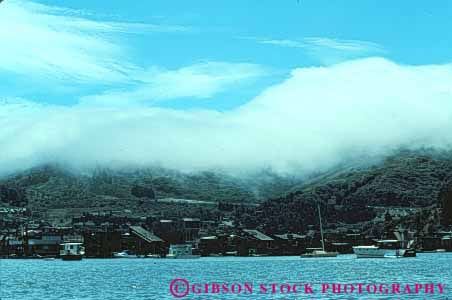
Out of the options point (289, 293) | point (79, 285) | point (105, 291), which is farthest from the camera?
point (79, 285)

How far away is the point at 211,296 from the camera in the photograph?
7962 cm

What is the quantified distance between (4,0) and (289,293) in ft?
207

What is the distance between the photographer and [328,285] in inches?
3797

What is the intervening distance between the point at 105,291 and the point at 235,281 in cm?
2213

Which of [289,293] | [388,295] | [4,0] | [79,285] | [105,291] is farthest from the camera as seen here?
[79,285]

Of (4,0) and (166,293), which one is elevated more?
(4,0)

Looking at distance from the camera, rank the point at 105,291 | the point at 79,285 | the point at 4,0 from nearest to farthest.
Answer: the point at 4,0, the point at 105,291, the point at 79,285

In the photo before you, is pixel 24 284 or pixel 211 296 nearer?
pixel 211 296

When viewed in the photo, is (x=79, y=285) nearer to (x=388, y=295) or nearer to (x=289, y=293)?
(x=289, y=293)

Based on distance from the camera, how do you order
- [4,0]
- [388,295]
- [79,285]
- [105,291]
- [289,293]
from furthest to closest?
[79,285] → [105,291] → [289,293] → [388,295] → [4,0]

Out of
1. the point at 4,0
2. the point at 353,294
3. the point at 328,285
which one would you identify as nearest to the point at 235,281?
the point at 328,285

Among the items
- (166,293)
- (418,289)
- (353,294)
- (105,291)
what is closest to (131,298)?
(166,293)

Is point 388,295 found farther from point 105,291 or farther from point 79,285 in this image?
point 79,285

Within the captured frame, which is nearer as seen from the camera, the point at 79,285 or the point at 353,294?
the point at 353,294
